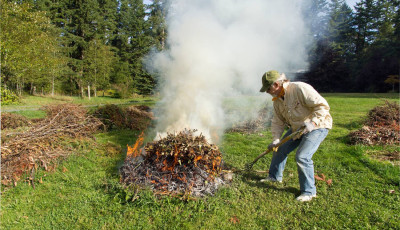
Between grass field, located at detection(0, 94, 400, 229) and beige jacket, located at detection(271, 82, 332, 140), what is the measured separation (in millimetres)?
1153

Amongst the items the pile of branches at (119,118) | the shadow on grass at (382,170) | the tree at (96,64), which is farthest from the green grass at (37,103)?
→ the shadow on grass at (382,170)

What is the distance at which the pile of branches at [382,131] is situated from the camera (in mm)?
5445

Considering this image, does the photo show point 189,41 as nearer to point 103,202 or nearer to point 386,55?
point 103,202

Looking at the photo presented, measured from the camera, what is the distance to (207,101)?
17.8ft

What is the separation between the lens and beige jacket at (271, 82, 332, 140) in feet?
10.2

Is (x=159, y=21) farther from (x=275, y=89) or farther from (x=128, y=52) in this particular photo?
(x=128, y=52)

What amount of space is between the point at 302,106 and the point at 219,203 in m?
1.87

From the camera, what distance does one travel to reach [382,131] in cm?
568

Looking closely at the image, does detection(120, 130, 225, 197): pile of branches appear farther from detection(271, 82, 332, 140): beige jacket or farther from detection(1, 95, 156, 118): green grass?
detection(1, 95, 156, 118): green grass

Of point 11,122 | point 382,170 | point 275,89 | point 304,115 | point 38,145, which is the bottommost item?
point 382,170

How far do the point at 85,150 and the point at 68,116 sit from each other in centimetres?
135

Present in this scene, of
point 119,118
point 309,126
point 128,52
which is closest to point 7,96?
point 119,118

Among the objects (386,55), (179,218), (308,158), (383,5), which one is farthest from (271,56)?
(383,5)

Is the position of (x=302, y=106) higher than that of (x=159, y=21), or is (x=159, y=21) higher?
(x=159, y=21)
